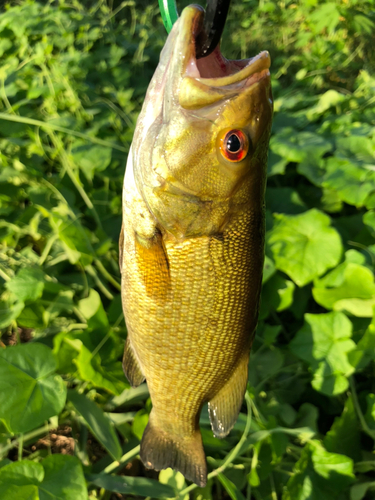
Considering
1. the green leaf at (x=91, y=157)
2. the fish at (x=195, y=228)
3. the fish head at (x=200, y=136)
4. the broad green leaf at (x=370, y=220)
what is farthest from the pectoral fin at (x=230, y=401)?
the green leaf at (x=91, y=157)

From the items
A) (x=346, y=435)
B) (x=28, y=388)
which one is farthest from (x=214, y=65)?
(x=346, y=435)

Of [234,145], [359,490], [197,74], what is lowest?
[359,490]

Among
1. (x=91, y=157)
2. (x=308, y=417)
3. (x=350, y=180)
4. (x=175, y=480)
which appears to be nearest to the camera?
(x=175, y=480)

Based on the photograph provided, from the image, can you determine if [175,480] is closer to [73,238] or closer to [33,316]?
[33,316]

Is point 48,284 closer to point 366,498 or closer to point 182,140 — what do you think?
point 182,140

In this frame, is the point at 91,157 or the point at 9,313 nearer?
the point at 9,313

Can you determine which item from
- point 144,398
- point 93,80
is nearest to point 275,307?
point 144,398

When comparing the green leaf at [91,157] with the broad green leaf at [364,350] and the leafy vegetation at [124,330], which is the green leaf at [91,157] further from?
the broad green leaf at [364,350]
